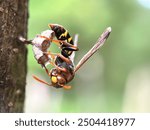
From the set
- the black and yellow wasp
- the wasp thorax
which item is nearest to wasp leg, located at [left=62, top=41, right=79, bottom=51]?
the black and yellow wasp

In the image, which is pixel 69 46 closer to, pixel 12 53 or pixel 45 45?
pixel 45 45

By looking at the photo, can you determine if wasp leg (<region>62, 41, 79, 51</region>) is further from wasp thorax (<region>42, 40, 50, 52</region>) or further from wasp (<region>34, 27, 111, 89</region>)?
wasp thorax (<region>42, 40, 50, 52</region>)

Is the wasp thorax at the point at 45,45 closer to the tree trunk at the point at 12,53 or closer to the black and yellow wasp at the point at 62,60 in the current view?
the black and yellow wasp at the point at 62,60

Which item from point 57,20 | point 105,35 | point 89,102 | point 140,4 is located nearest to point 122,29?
point 140,4

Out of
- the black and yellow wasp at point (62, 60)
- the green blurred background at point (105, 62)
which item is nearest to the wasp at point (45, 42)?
the black and yellow wasp at point (62, 60)

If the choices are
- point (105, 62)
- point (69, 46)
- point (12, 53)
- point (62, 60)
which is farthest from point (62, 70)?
point (105, 62)

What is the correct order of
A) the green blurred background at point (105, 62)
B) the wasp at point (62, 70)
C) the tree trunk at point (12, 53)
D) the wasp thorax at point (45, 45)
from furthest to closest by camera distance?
1. the green blurred background at point (105, 62)
2. the wasp at point (62, 70)
3. the wasp thorax at point (45, 45)
4. the tree trunk at point (12, 53)

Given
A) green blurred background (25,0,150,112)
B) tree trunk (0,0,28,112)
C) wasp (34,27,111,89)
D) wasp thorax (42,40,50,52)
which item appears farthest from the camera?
green blurred background (25,0,150,112)
